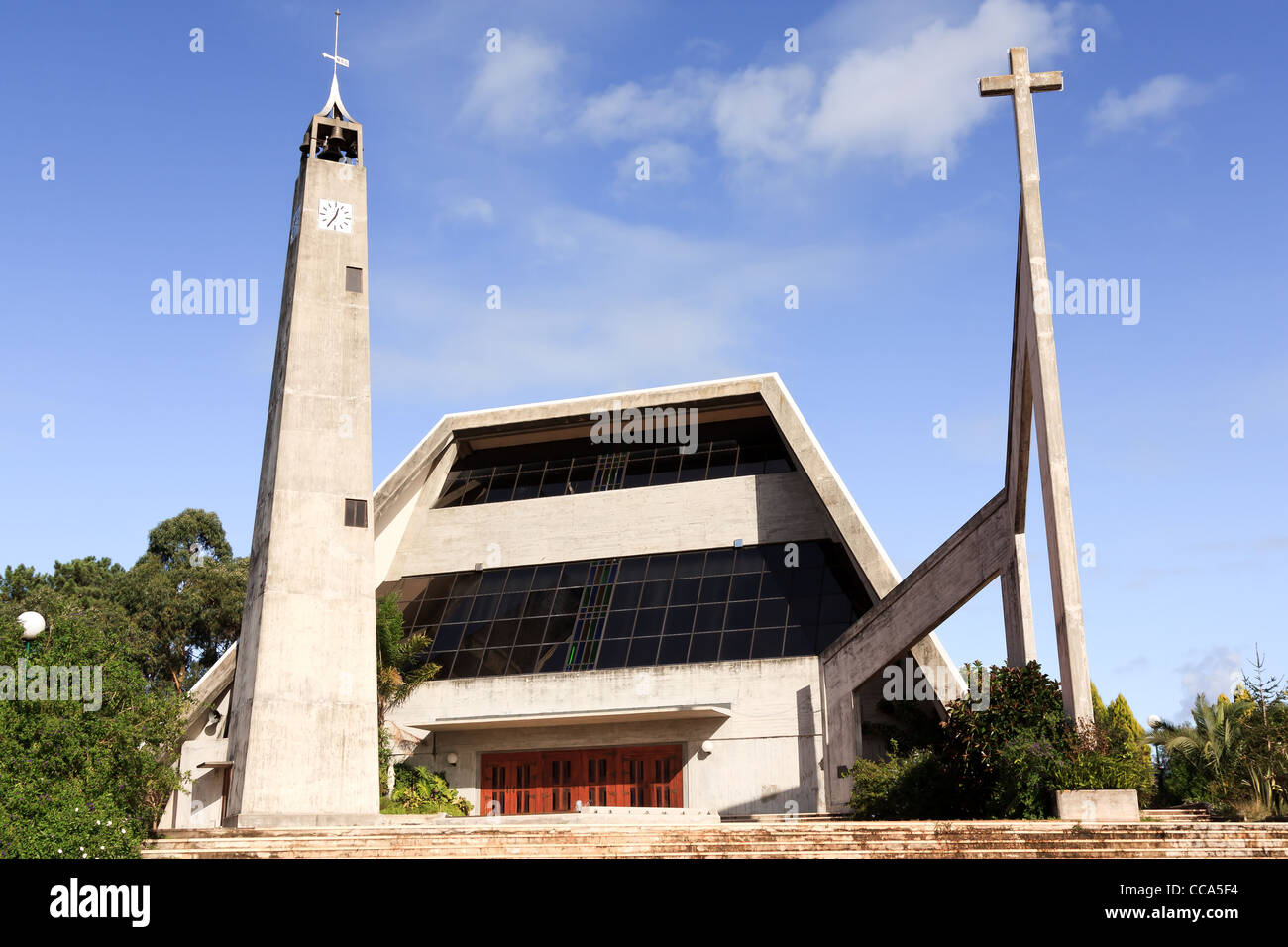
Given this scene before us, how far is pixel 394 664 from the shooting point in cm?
2494

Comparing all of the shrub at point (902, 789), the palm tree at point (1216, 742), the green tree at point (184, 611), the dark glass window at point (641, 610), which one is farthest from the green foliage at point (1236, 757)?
the green tree at point (184, 611)

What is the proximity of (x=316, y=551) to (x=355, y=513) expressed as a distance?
0.96 m

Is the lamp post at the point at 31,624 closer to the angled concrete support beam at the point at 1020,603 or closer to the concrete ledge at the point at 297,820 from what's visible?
the concrete ledge at the point at 297,820

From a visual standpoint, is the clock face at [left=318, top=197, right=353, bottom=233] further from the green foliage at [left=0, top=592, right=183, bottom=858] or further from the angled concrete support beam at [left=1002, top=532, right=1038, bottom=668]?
the angled concrete support beam at [left=1002, top=532, right=1038, bottom=668]

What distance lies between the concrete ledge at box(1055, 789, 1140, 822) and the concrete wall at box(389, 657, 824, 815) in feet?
33.8

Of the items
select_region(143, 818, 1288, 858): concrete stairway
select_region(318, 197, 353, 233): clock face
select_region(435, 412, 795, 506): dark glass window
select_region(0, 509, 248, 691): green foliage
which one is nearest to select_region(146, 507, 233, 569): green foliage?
select_region(0, 509, 248, 691): green foliage

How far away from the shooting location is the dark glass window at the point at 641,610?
25.2m

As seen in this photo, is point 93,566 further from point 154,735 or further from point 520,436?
point 154,735

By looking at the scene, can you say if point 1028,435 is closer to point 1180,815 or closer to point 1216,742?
point 1216,742

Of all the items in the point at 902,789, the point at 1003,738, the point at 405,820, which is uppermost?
the point at 1003,738

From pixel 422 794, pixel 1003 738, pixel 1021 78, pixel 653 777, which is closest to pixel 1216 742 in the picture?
pixel 1003 738

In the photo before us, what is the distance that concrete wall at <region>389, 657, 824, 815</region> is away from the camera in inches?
942
